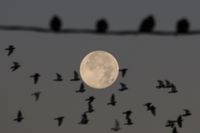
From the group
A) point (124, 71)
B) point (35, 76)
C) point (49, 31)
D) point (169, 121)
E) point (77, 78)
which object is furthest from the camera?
point (169, 121)

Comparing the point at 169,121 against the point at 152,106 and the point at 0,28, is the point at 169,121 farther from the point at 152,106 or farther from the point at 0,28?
the point at 0,28

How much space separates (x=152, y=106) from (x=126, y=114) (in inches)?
64.2

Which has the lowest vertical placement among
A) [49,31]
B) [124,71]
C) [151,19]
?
[49,31]

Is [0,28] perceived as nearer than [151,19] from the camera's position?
Yes

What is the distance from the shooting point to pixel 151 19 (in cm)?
726

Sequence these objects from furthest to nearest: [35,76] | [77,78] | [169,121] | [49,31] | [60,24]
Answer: [169,121] → [35,76] → [77,78] → [60,24] → [49,31]

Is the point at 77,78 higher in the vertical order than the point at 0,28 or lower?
higher

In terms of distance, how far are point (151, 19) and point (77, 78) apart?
17.0 m

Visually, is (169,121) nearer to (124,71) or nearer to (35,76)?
(124,71)

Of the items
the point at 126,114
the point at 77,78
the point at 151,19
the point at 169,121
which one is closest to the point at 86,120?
the point at 126,114

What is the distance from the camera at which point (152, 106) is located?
97.3ft

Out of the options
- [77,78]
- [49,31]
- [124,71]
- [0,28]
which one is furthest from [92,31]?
[124,71]

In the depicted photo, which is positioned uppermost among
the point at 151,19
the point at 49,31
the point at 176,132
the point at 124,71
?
the point at 124,71

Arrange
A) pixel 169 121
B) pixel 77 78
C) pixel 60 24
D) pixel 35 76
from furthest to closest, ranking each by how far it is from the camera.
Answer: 1. pixel 169 121
2. pixel 35 76
3. pixel 77 78
4. pixel 60 24
